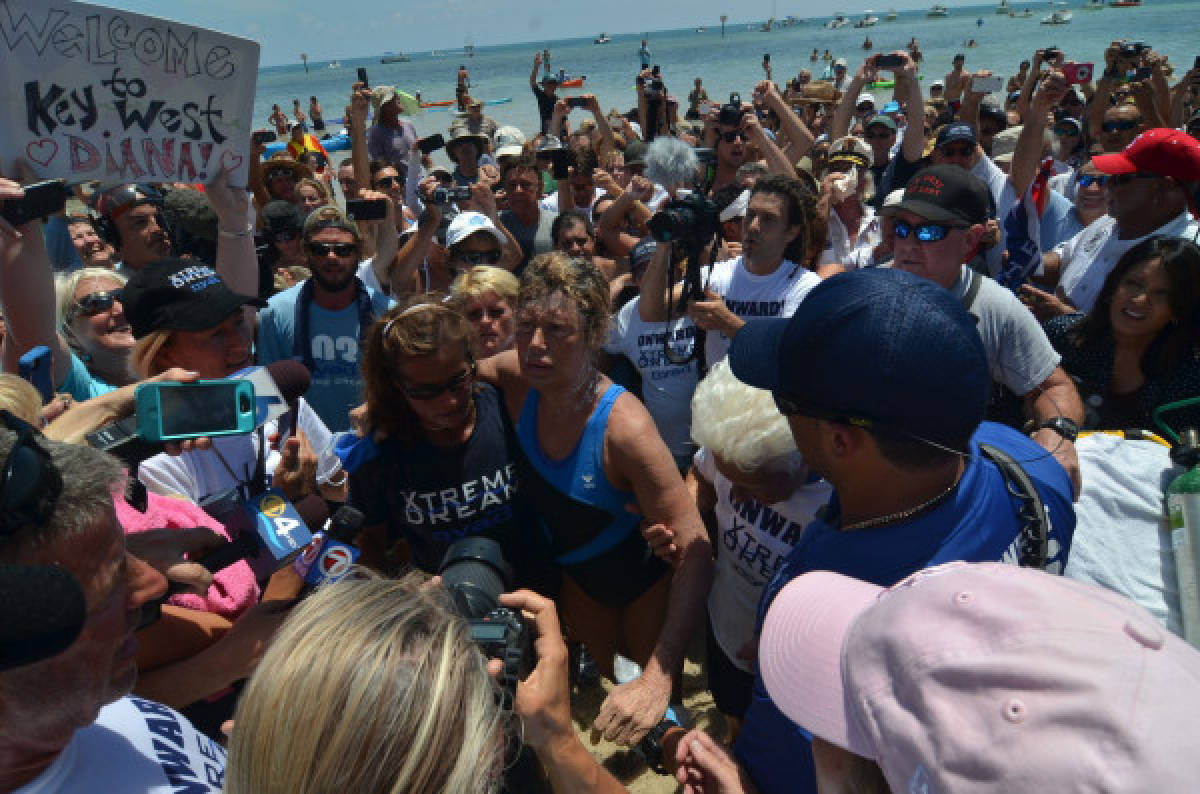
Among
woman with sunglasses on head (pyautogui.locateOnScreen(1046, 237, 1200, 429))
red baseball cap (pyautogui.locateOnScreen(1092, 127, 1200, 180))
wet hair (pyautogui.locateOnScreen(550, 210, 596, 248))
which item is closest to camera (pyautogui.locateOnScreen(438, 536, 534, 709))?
woman with sunglasses on head (pyautogui.locateOnScreen(1046, 237, 1200, 429))

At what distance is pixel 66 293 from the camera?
307 centimetres

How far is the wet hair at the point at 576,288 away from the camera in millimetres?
2609

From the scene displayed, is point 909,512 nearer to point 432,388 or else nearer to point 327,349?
point 432,388

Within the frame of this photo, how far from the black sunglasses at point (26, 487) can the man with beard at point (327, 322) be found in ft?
8.05

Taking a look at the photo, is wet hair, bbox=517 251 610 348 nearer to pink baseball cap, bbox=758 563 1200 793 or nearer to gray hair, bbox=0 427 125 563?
gray hair, bbox=0 427 125 563

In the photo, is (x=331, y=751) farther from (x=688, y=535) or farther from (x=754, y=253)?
(x=754, y=253)

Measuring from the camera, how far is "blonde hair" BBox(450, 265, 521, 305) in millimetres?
3348

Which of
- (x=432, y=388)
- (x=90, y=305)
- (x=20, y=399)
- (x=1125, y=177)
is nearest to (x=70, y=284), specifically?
(x=90, y=305)

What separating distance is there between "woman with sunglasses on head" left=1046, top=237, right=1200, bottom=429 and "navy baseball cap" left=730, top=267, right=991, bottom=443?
1800 mm

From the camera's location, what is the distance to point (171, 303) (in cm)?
250

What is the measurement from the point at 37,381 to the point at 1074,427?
3.15 meters

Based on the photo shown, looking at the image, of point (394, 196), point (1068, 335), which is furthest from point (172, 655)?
point (394, 196)

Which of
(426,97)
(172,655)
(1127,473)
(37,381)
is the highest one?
(426,97)

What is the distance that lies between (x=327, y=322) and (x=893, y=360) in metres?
3.02
